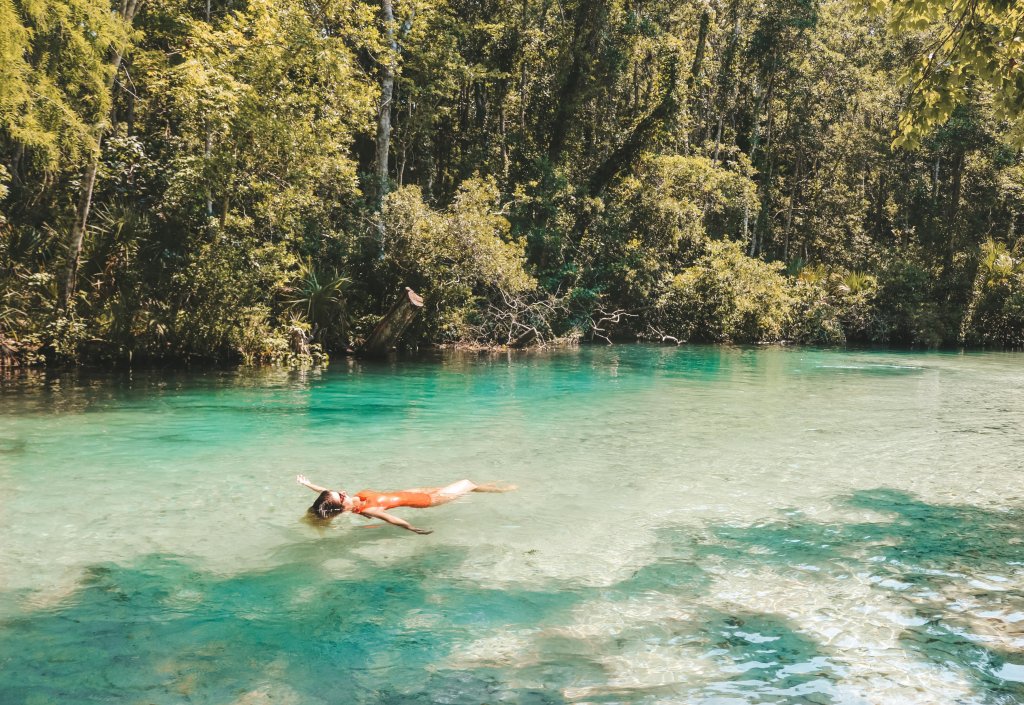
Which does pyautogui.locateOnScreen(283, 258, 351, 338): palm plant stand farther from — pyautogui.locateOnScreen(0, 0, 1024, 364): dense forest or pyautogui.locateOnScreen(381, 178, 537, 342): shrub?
pyautogui.locateOnScreen(381, 178, 537, 342): shrub

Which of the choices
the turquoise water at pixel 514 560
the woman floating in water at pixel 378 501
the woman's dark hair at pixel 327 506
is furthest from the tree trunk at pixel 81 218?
the woman's dark hair at pixel 327 506

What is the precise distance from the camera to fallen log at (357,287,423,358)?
2080 cm

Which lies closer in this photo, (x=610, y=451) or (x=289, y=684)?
(x=289, y=684)

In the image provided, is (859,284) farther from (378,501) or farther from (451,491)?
(378,501)

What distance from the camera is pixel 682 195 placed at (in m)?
32.1

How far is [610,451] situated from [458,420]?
3197 mm

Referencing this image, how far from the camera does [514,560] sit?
6254mm

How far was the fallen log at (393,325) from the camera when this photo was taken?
20.8 meters

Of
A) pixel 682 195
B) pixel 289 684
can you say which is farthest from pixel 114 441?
pixel 682 195

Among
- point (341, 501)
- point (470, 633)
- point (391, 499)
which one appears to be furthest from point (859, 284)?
point (470, 633)

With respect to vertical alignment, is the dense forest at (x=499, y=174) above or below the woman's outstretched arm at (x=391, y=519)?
above

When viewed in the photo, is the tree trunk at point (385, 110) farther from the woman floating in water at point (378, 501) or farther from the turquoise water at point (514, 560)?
the woman floating in water at point (378, 501)

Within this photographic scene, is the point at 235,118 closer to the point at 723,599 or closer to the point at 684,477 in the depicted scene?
the point at 684,477

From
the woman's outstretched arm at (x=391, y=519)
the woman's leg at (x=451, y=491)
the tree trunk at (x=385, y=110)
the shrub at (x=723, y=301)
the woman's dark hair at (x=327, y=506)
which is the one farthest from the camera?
the shrub at (x=723, y=301)
